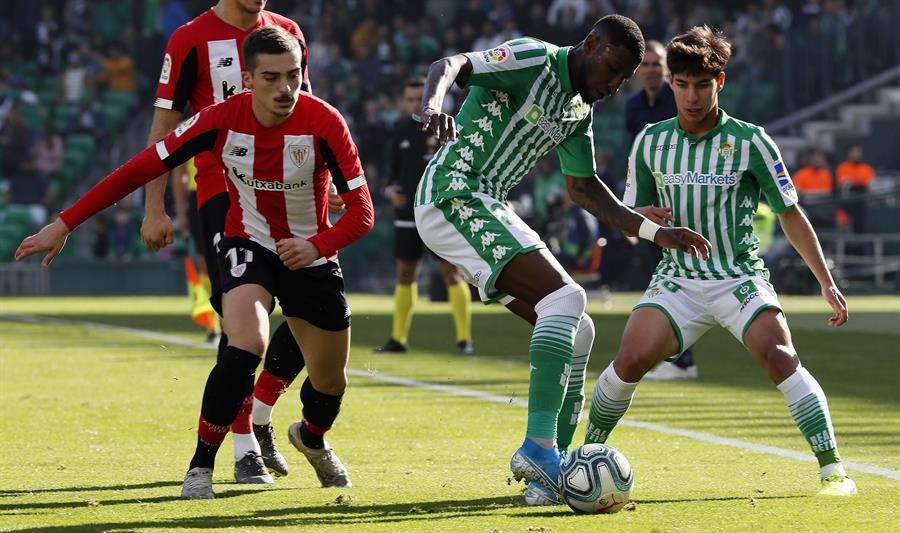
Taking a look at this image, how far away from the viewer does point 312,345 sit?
21.6 ft

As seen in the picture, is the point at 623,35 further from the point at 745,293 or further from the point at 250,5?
the point at 250,5

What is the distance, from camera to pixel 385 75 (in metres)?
31.2

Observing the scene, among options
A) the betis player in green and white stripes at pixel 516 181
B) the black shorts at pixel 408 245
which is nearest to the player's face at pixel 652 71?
the black shorts at pixel 408 245

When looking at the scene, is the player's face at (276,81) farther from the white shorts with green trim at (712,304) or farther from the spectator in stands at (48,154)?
the spectator in stands at (48,154)

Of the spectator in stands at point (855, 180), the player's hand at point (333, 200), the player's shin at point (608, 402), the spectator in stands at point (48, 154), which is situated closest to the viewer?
the player's shin at point (608, 402)

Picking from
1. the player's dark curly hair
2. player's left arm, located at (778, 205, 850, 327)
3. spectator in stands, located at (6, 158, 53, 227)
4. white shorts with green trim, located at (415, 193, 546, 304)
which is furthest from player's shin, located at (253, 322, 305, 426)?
spectator in stands, located at (6, 158, 53, 227)

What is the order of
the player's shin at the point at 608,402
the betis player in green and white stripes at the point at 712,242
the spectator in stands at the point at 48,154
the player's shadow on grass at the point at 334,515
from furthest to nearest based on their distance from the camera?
the spectator in stands at the point at 48,154, the player's shin at the point at 608,402, the betis player in green and white stripes at the point at 712,242, the player's shadow on grass at the point at 334,515

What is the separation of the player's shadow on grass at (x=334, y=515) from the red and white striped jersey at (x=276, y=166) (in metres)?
0.96

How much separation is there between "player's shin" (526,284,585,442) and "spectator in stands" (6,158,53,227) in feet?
79.3

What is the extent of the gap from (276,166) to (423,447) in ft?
6.82

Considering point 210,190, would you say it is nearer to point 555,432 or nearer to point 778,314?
point 555,432

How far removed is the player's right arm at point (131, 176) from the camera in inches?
232

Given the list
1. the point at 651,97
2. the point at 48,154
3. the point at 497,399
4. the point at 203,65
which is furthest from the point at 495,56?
the point at 48,154

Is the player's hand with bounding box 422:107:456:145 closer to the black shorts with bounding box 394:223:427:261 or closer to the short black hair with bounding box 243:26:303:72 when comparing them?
the short black hair with bounding box 243:26:303:72
